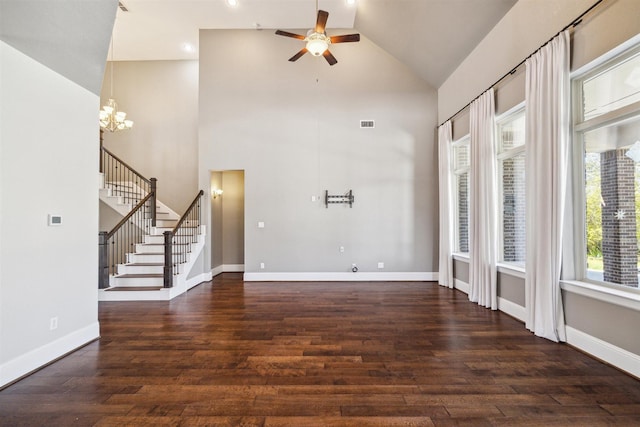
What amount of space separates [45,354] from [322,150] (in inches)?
217

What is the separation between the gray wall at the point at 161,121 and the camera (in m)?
8.30

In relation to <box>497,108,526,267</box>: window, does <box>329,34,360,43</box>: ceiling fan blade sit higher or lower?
higher

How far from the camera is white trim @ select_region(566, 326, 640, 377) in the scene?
258cm

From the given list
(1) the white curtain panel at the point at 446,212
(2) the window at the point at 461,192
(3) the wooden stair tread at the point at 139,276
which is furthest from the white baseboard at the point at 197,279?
(2) the window at the point at 461,192

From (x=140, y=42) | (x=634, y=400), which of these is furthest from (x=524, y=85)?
(x=140, y=42)

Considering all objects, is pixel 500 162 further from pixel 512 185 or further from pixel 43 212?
pixel 43 212

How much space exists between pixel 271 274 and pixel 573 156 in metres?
5.57

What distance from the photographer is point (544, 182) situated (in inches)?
134

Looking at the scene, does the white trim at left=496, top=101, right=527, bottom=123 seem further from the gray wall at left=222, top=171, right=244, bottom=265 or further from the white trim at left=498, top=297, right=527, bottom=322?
Answer: the gray wall at left=222, top=171, right=244, bottom=265

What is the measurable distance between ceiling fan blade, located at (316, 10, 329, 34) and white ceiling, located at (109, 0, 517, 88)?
200cm

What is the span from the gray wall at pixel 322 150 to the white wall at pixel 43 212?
3530 millimetres

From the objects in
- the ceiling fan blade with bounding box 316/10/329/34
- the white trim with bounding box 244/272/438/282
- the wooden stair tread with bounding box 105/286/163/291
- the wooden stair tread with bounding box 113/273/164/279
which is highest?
the ceiling fan blade with bounding box 316/10/329/34

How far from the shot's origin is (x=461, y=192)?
19.9ft

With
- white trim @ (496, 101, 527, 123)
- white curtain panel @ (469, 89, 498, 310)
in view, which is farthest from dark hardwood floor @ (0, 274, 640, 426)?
white trim @ (496, 101, 527, 123)
